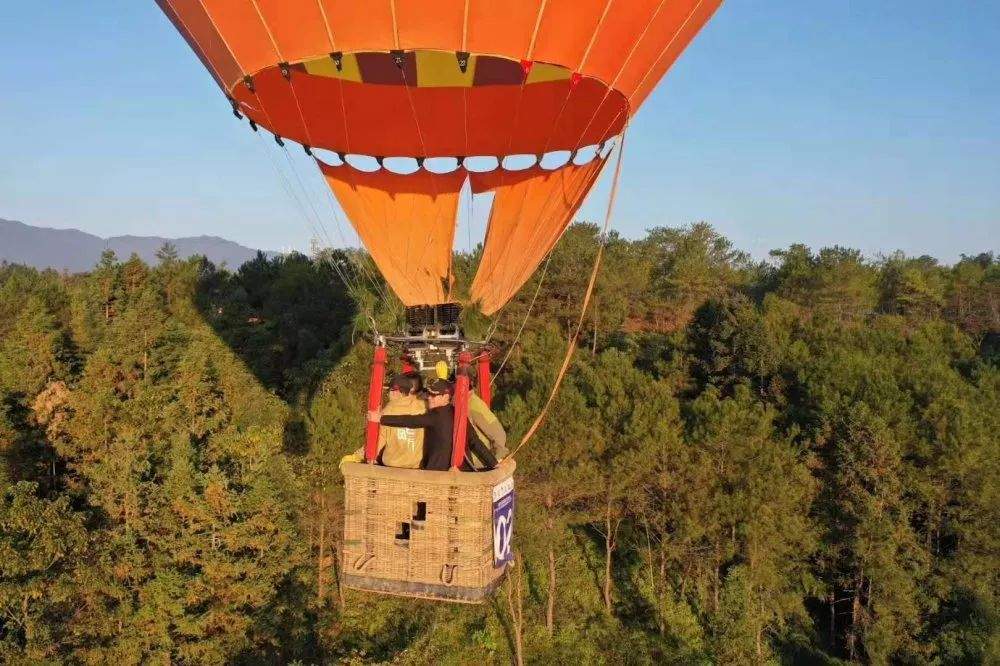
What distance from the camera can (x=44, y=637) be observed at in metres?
10.1

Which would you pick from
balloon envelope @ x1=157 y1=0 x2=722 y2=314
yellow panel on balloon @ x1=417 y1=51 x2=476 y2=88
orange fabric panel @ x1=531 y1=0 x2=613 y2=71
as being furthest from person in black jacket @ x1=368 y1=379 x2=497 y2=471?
yellow panel on balloon @ x1=417 y1=51 x2=476 y2=88

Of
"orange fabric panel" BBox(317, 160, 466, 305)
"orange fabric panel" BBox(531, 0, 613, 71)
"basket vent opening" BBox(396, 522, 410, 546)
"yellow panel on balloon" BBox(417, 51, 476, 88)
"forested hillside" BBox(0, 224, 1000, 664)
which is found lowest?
"forested hillside" BBox(0, 224, 1000, 664)

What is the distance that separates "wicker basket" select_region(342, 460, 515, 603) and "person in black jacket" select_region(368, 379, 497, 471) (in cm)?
22

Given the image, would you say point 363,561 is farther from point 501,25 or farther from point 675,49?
point 675,49

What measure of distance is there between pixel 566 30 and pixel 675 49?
145 cm

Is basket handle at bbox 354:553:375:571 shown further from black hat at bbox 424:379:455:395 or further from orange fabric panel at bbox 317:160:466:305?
orange fabric panel at bbox 317:160:466:305

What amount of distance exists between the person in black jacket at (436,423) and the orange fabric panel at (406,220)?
1730 millimetres

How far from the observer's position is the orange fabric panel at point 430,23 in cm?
433

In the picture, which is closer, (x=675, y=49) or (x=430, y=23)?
(x=430, y=23)

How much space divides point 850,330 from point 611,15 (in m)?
18.3

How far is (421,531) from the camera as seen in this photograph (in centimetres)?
462

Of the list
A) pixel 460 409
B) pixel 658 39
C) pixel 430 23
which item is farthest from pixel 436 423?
pixel 658 39

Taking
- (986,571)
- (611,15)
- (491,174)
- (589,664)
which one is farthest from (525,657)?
(611,15)

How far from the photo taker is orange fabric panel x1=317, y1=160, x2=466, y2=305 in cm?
660
